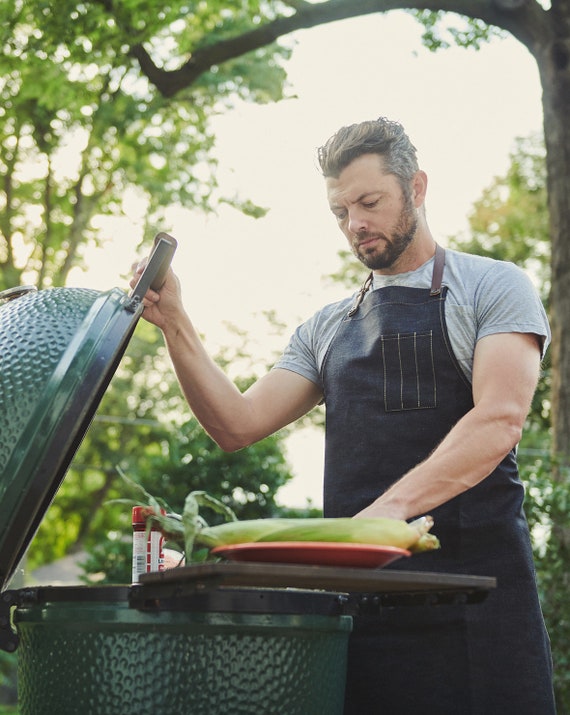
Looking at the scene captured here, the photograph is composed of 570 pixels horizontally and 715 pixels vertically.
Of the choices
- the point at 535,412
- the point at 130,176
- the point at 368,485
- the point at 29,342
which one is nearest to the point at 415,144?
the point at 368,485

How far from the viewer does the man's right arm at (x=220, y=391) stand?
2.27 meters

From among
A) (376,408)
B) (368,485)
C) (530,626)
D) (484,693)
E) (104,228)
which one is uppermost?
(104,228)

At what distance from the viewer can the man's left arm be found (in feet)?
5.94

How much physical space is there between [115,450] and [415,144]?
17427 mm

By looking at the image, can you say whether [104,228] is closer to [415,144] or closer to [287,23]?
[287,23]

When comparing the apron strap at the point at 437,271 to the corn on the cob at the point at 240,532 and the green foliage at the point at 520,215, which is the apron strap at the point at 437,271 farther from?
the green foliage at the point at 520,215

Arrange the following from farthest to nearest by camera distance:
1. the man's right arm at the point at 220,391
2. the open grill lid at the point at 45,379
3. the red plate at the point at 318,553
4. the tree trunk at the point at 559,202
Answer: the tree trunk at the point at 559,202 → the man's right arm at the point at 220,391 → the open grill lid at the point at 45,379 → the red plate at the point at 318,553

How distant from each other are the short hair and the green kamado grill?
0.85m

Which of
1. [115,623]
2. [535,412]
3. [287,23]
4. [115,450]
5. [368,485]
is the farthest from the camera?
[115,450]

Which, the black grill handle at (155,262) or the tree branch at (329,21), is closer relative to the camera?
the black grill handle at (155,262)

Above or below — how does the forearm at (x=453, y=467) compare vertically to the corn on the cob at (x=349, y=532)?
above

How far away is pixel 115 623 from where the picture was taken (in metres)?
1.55

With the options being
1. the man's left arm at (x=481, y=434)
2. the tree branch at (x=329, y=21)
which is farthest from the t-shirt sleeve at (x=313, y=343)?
the tree branch at (x=329, y=21)

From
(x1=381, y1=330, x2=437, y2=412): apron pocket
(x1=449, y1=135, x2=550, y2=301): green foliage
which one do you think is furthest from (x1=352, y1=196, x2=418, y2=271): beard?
(x1=449, y1=135, x2=550, y2=301): green foliage
